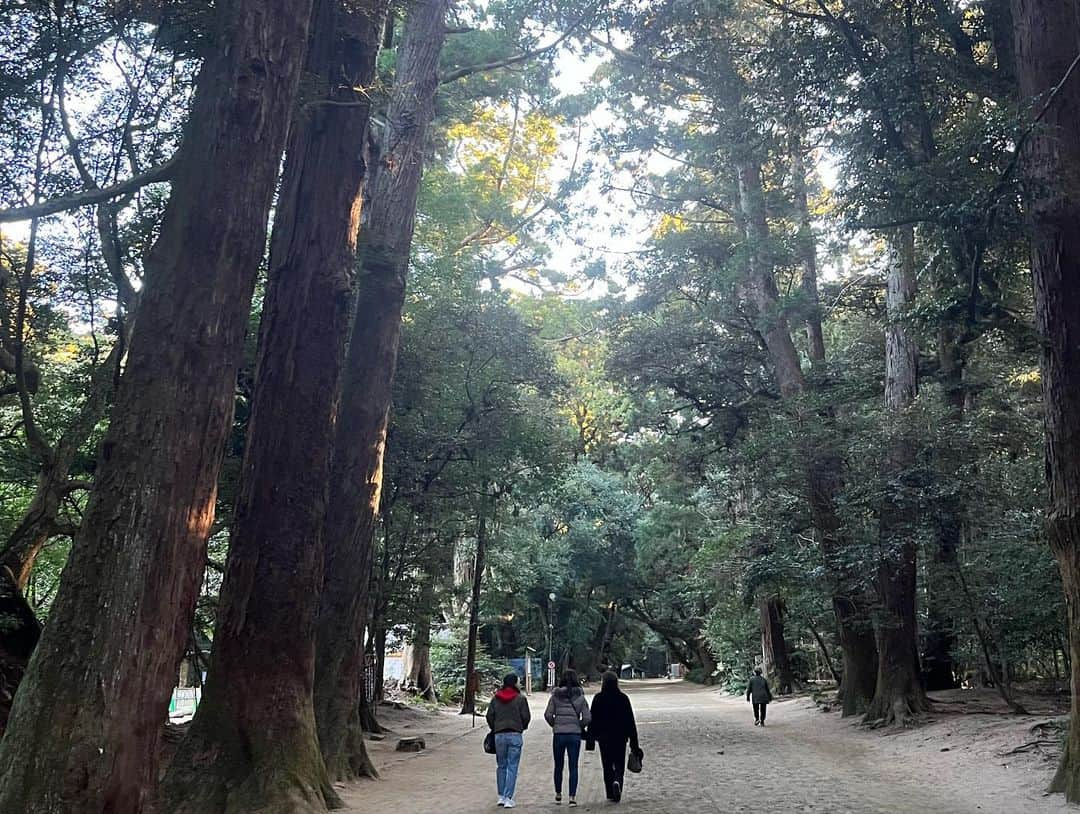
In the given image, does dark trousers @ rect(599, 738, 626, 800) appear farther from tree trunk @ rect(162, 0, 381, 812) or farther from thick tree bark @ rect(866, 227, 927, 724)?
thick tree bark @ rect(866, 227, 927, 724)

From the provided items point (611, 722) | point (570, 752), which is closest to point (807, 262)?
point (611, 722)

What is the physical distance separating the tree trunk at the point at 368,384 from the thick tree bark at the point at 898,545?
8.10 metres

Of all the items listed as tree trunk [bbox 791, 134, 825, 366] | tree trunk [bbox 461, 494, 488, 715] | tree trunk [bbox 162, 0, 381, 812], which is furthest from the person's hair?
tree trunk [bbox 791, 134, 825, 366]

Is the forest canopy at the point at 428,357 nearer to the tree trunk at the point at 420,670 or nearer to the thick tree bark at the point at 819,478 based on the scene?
the thick tree bark at the point at 819,478

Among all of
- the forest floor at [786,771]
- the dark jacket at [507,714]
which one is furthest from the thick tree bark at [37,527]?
Result: the dark jacket at [507,714]

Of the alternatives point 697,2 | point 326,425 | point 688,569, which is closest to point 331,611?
point 326,425

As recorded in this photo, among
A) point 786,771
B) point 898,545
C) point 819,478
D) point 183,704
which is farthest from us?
point 183,704

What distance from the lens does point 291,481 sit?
8680 mm

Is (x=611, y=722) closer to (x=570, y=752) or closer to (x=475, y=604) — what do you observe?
(x=570, y=752)

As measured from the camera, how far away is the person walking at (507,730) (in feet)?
29.9

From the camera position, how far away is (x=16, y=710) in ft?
14.8

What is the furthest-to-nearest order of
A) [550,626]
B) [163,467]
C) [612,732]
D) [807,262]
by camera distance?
[550,626]
[807,262]
[612,732]
[163,467]

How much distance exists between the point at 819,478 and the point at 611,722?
9.78m

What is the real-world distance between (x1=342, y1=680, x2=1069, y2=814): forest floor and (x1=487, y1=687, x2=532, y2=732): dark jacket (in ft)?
2.96
